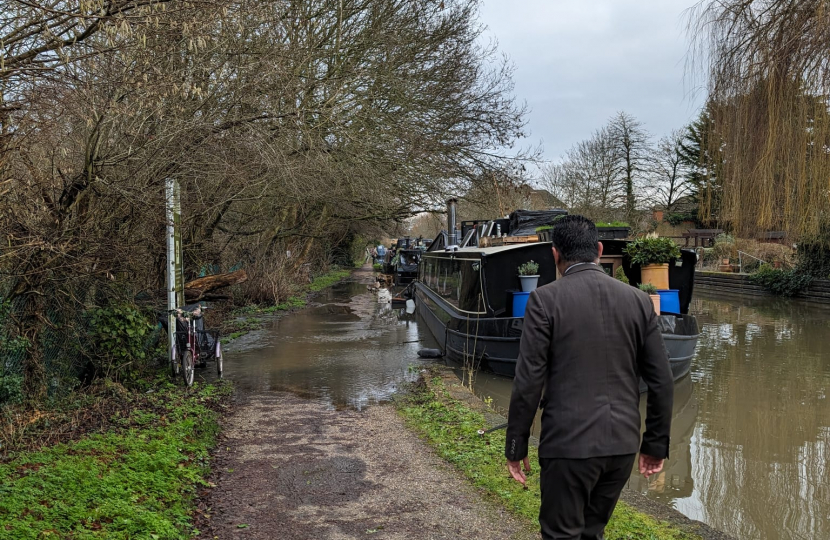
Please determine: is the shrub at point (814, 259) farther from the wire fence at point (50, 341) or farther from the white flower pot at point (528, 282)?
the wire fence at point (50, 341)

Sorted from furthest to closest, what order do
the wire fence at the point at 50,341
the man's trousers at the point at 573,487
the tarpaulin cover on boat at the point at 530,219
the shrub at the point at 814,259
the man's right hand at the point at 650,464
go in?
1. the shrub at the point at 814,259
2. the tarpaulin cover on boat at the point at 530,219
3. the wire fence at the point at 50,341
4. the man's right hand at the point at 650,464
5. the man's trousers at the point at 573,487

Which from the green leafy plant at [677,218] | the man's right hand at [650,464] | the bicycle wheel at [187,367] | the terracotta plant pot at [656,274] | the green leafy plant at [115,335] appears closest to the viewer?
the man's right hand at [650,464]

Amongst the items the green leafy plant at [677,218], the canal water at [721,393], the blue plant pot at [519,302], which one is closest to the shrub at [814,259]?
the canal water at [721,393]

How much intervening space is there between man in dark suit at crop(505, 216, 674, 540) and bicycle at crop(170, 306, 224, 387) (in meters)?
6.37

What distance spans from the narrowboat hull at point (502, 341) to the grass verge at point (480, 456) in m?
1.65

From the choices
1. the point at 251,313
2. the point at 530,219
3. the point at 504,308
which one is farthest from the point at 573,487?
the point at 251,313

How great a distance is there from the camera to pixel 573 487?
101 inches

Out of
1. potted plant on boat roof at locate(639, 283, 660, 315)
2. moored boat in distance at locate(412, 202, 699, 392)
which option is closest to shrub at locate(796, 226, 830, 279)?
moored boat in distance at locate(412, 202, 699, 392)

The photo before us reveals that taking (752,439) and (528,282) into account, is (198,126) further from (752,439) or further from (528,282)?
(752,439)

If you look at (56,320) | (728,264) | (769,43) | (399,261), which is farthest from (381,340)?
(728,264)

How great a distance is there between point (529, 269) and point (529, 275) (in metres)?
0.10

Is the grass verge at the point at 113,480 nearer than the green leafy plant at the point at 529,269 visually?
Yes

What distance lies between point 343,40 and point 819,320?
1484 cm

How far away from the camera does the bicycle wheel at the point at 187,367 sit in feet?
26.5
